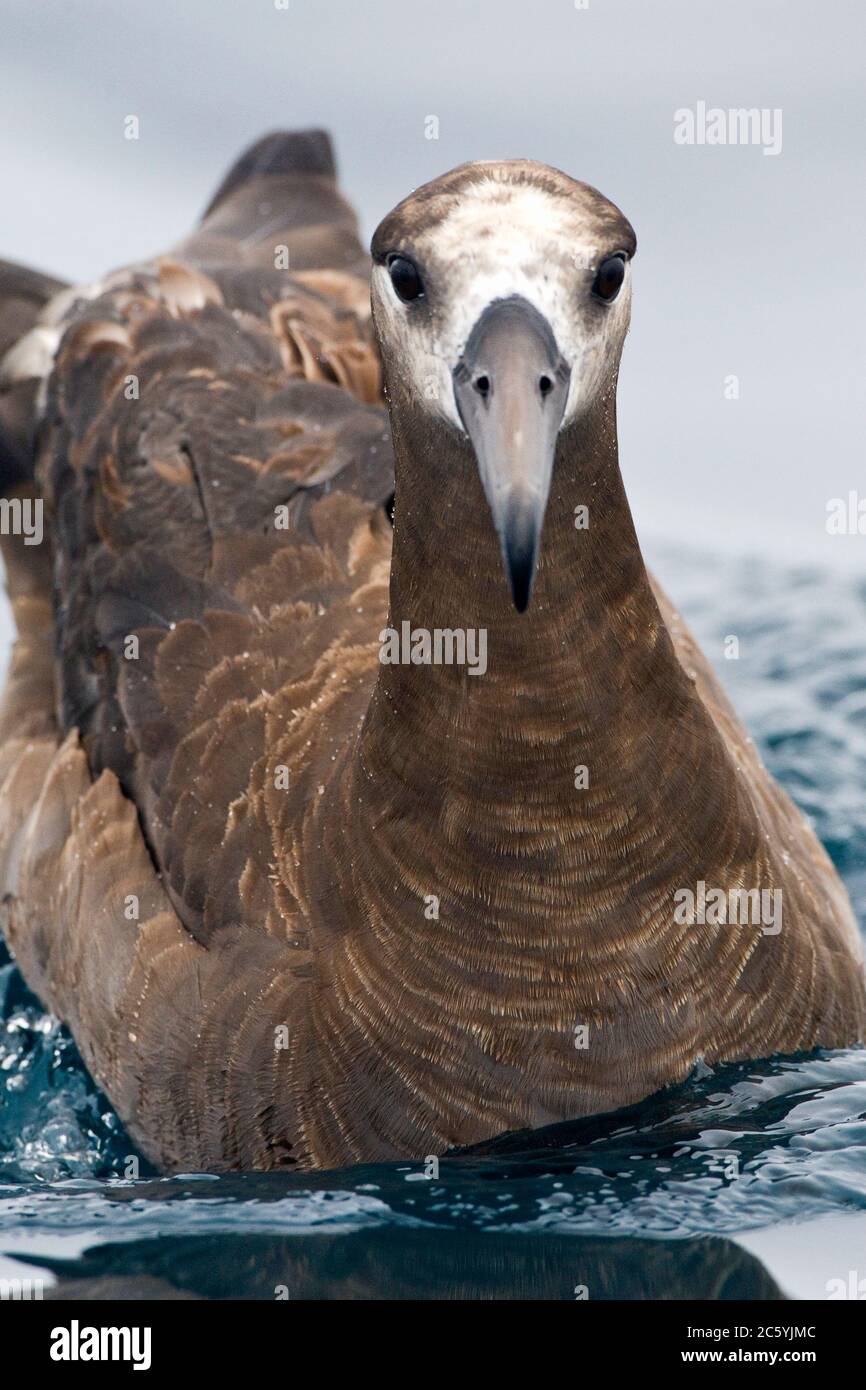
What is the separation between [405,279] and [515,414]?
0.57 m

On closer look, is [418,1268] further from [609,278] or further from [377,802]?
[609,278]

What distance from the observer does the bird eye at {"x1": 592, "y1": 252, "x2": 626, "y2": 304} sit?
182 inches

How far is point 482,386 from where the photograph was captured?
4.43 meters

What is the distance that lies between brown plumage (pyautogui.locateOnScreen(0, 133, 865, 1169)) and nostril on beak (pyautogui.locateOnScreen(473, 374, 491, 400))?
10.9 inches

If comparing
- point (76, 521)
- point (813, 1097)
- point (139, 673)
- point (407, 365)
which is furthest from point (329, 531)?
point (813, 1097)

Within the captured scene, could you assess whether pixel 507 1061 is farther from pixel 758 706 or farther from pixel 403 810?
pixel 758 706

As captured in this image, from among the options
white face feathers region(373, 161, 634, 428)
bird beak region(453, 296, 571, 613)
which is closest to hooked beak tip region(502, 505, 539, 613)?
bird beak region(453, 296, 571, 613)

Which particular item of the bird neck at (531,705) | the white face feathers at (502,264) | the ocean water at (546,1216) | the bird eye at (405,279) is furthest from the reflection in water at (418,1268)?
the bird eye at (405,279)

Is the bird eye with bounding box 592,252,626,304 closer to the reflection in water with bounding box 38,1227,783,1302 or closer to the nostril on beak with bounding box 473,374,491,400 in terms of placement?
the nostril on beak with bounding box 473,374,491,400

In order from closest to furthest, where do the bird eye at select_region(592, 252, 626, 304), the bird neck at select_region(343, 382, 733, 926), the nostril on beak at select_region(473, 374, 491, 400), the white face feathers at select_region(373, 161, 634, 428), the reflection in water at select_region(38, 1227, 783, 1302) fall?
the nostril on beak at select_region(473, 374, 491, 400) → the white face feathers at select_region(373, 161, 634, 428) → the bird eye at select_region(592, 252, 626, 304) → the bird neck at select_region(343, 382, 733, 926) → the reflection in water at select_region(38, 1227, 783, 1302)

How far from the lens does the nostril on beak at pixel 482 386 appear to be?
439 cm

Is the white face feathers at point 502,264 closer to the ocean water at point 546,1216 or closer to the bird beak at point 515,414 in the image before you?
the bird beak at point 515,414

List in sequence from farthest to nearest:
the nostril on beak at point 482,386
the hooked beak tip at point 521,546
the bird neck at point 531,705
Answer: the bird neck at point 531,705 < the nostril on beak at point 482,386 < the hooked beak tip at point 521,546

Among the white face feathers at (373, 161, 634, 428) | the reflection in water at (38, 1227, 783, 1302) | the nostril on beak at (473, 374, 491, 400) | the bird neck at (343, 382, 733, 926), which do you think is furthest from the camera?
the reflection in water at (38, 1227, 783, 1302)
